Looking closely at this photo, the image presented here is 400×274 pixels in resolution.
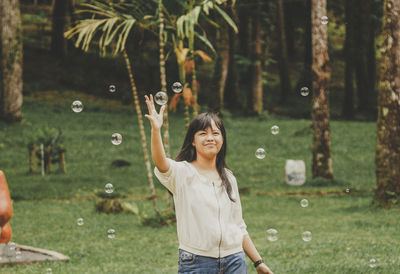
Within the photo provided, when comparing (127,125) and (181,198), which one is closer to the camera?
(181,198)

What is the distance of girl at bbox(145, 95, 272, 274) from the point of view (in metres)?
3.75

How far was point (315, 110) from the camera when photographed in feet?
52.3

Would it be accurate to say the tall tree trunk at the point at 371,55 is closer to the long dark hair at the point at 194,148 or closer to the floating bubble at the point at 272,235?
the floating bubble at the point at 272,235

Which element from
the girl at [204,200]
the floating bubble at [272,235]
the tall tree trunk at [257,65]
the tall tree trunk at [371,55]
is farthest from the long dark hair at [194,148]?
the tall tree trunk at [371,55]

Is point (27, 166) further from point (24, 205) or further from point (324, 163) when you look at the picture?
point (324, 163)

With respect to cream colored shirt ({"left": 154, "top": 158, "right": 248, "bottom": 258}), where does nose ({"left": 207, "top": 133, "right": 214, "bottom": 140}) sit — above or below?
above

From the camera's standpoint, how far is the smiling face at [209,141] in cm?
394

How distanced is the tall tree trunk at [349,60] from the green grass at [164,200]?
6.06 ft

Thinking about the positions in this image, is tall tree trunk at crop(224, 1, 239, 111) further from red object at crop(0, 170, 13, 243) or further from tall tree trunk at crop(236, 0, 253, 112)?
red object at crop(0, 170, 13, 243)

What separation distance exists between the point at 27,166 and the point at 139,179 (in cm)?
343

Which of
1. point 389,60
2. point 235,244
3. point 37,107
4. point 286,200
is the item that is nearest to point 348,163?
point 286,200

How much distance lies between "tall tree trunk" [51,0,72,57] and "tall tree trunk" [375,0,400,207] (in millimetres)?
21221

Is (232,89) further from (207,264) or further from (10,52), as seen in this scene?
(207,264)

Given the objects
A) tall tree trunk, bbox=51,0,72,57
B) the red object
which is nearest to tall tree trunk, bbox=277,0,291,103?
tall tree trunk, bbox=51,0,72,57
